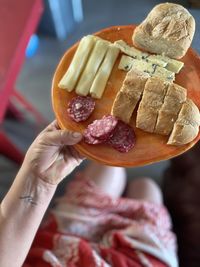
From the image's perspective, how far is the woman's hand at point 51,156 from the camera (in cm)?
58

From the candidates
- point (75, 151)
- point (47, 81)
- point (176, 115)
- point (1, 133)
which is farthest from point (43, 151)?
point (47, 81)

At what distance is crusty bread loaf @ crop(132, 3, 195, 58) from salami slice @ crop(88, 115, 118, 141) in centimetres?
11

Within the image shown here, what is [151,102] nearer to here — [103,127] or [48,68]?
[103,127]

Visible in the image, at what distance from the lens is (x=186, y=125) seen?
528 mm

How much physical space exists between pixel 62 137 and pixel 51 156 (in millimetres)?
61

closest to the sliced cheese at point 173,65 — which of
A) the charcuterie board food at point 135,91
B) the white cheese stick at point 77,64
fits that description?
the charcuterie board food at point 135,91

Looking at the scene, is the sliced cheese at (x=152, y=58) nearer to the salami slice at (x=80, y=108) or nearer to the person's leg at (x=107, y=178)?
the salami slice at (x=80, y=108)

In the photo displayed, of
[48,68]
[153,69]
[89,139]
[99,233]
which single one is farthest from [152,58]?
[48,68]

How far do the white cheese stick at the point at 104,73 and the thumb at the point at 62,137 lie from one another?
6 cm

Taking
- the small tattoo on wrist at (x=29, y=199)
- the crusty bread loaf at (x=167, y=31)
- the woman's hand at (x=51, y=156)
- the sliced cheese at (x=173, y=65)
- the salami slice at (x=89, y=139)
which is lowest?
the small tattoo on wrist at (x=29, y=199)

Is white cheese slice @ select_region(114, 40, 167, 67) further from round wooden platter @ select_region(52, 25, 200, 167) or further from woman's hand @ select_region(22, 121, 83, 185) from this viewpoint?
woman's hand @ select_region(22, 121, 83, 185)

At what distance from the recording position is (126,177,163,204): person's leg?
0.85 meters

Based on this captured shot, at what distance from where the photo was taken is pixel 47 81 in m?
1.09

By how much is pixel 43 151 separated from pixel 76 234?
23 cm
